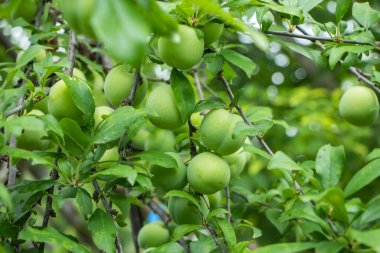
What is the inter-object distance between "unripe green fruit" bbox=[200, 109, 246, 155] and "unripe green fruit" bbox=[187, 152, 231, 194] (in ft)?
0.09

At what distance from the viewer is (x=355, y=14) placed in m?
1.37

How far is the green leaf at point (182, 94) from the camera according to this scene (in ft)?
3.72

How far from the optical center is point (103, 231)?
1000 millimetres

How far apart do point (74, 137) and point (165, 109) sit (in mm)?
215

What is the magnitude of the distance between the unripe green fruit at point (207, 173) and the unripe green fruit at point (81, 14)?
0.53 metres

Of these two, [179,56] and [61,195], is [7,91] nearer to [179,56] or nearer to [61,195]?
[61,195]

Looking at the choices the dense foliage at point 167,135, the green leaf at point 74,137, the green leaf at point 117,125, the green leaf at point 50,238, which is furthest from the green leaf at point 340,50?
the green leaf at point 50,238

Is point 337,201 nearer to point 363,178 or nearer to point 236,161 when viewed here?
point 363,178

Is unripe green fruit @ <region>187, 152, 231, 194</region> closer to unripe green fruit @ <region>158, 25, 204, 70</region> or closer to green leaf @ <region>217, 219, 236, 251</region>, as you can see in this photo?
green leaf @ <region>217, 219, 236, 251</region>

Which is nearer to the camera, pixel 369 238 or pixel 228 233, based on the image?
pixel 369 238

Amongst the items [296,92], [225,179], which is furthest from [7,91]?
[296,92]

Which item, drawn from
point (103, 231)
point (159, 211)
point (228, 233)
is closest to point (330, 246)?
point (228, 233)

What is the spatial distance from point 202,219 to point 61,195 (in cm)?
32

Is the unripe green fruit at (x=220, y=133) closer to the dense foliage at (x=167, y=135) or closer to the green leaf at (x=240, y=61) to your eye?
the dense foliage at (x=167, y=135)
